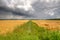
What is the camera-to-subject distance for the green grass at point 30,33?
4.20 metres

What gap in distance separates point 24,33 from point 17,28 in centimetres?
22

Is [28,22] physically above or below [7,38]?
above

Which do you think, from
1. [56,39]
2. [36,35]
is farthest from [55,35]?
[36,35]

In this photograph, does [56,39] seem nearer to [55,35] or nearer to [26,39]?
[55,35]

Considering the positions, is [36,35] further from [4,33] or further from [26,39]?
[4,33]

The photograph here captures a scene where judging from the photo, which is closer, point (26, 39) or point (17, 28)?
point (26, 39)

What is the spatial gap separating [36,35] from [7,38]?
54cm

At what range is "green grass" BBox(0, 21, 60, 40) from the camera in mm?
4199

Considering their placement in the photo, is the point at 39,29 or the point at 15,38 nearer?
the point at 15,38

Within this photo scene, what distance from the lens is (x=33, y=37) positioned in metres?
4.18

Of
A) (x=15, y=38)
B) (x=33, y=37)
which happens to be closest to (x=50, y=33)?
(x=33, y=37)

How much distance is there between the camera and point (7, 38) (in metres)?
4.23

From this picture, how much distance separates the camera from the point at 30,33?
4.31 metres

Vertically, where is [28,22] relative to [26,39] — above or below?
above
